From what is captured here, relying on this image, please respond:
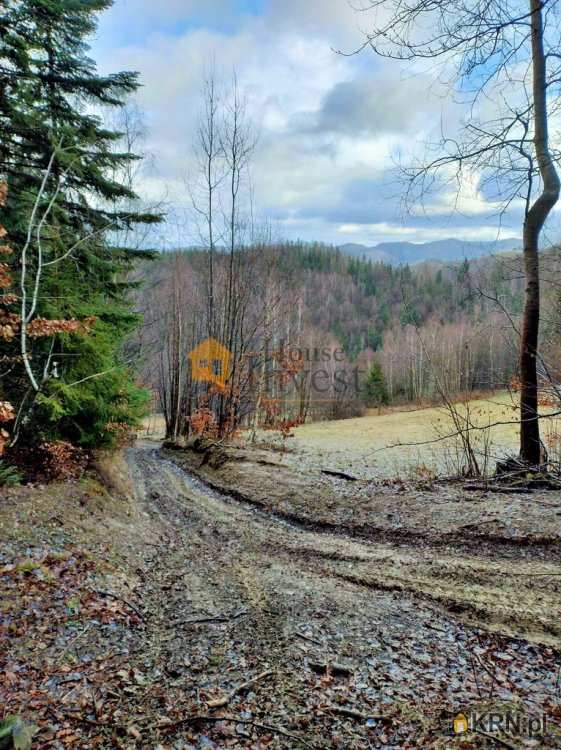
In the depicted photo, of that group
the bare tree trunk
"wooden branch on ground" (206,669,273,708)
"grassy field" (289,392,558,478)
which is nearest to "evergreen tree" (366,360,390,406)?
"grassy field" (289,392,558,478)

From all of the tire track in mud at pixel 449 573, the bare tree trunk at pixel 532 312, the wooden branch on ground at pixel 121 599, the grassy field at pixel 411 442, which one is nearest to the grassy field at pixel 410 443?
the grassy field at pixel 411 442

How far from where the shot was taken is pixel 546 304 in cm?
717

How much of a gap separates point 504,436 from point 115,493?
16.5 metres

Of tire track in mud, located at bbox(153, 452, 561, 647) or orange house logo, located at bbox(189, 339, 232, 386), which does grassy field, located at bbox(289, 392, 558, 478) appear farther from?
orange house logo, located at bbox(189, 339, 232, 386)

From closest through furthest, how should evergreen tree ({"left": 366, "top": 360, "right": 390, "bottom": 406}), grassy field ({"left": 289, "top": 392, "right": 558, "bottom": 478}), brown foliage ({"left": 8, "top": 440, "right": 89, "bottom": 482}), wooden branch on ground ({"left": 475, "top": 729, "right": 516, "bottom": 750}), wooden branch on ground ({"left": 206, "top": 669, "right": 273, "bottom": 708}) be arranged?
1. wooden branch on ground ({"left": 475, "top": 729, "right": 516, "bottom": 750})
2. wooden branch on ground ({"left": 206, "top": 669, "right": 273, "bottom": 708})
3. brown foliage ({"left": 8, "top": 440, "right": 89, "bottom": 482})
4. grassy field ({"left": 289, "top": 392, "right": 558, "bottom": 478})
5. evergreen tree ({"left": 366, "top": 360, "right": 390, "bottom": 406})

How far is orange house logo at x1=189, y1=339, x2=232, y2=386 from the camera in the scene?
571 inches

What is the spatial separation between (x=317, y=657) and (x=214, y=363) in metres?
13.1

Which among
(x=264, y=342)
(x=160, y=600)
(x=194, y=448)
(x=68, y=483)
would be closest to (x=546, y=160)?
(x=160, y=600)

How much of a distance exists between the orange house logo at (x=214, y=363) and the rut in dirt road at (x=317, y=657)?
372 inches

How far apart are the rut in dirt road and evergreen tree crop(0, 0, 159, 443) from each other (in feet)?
12.0

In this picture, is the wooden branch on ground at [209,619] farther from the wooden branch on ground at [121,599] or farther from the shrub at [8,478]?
the shrub at [8,478]

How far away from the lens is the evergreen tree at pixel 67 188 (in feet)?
20.9

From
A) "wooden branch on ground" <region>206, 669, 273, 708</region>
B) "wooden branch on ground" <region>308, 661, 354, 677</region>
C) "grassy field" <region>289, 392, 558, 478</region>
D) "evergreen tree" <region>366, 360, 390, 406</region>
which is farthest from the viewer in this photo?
"evergreen tree" <region>366, 360, 390, 406</region>

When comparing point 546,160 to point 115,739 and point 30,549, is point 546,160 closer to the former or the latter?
point 115,739
